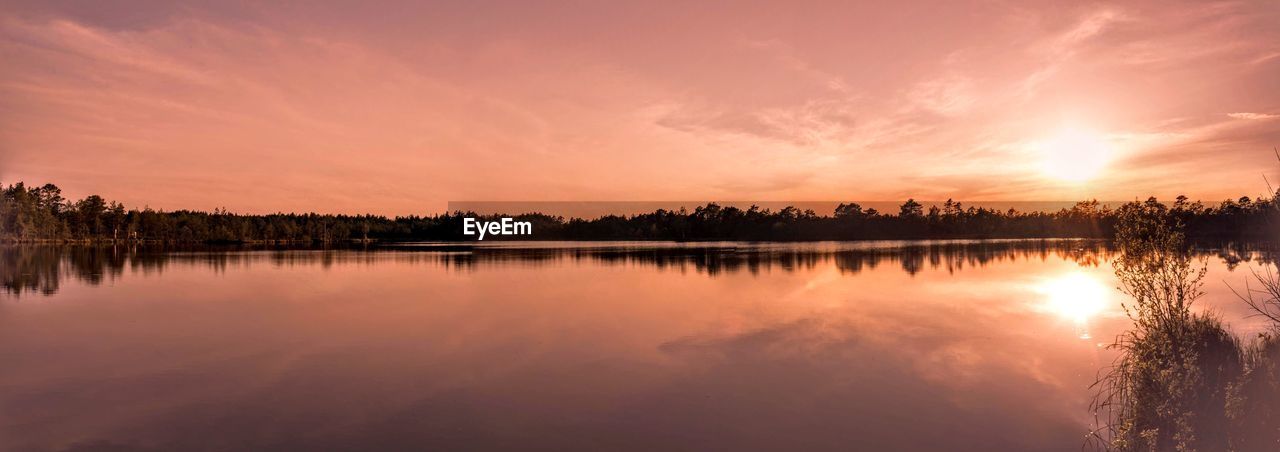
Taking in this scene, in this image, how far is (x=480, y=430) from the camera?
12.5m

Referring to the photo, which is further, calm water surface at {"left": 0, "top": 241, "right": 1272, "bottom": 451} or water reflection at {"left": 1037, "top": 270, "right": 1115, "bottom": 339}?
water reflection at {"left": 1037, "top": 270, "right": 1115, "bottom": 339}

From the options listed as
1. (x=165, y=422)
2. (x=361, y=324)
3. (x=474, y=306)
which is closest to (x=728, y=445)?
(x=165, y=422)

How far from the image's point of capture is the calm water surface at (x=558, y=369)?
1245 cm

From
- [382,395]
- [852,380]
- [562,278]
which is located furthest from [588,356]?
[562,278]

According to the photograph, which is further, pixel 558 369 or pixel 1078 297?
pixel 1078 297

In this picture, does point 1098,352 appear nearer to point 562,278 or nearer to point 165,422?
point 165,422

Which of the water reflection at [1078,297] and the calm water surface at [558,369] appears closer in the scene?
the calm water surface at [558,369]

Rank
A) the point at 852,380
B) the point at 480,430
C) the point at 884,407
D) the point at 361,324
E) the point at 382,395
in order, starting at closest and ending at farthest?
1. the point at 480,430
2. the point at 884,407
3. the point at 382,395
4. the point at 852,380
5. the point at 361,324

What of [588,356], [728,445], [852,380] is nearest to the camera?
[728,445]

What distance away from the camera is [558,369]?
1792 cm

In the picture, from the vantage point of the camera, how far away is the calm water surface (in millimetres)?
12445

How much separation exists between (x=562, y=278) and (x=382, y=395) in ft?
115

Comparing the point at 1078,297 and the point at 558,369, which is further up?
the point at 558,369

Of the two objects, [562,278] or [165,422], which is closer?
[165,422]
